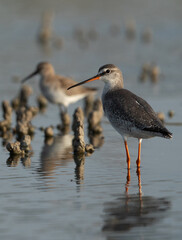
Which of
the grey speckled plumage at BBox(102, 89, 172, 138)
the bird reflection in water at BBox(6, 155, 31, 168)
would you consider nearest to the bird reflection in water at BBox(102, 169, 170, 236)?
the grey speckled plumage at BBox(102, 89, 172, 138)

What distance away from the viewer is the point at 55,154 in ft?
37.7

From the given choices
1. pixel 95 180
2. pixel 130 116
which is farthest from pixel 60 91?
pixel 95 180

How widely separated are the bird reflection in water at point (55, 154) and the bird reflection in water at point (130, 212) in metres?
1.80

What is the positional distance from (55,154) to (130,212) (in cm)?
387

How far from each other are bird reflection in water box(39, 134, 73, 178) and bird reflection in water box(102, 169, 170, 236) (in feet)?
5.92

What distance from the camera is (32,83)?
19.9 meters

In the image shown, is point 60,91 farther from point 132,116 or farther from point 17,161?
point 132,116

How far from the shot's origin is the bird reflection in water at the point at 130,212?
728 cm

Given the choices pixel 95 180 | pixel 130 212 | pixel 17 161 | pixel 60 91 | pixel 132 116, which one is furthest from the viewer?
pixel 60 91

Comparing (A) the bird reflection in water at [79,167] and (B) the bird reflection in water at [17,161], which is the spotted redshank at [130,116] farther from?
(B) the bird reflection in water at [17,161]

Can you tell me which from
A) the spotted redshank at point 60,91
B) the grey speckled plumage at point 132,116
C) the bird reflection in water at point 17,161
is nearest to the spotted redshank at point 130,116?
the grey speckled plumage at point 132,116

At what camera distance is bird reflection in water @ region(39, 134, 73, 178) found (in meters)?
10.3

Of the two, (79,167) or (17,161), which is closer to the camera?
(79,167)

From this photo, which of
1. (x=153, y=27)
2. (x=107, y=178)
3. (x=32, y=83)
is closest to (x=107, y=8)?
(x=153, y=27)
